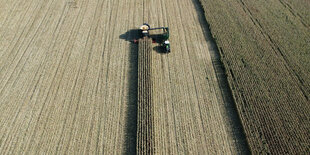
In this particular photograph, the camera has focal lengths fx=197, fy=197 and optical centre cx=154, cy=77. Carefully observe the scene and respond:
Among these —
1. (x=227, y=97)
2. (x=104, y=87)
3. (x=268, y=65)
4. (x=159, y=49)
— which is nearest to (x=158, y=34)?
(x=159, y=49)

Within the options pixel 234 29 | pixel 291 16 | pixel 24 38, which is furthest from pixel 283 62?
pixel 24 38

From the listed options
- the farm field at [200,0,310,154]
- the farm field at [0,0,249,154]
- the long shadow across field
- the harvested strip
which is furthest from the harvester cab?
the farm field at [200,0,310,154]

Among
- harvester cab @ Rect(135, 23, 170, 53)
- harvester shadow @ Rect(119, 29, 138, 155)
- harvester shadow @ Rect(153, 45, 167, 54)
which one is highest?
harvester cab @ Rect(135, 23, 170, 53)

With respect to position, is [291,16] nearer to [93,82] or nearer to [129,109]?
[129,109]

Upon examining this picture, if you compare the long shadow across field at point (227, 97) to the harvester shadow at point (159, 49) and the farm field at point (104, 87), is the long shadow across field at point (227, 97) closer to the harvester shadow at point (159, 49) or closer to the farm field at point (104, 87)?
the farm field at point (104, 87)

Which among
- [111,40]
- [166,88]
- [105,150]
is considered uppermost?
[111,40]

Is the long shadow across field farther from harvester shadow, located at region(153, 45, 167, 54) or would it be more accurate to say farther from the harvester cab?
harvester shadow, located at region(153, 45, 167, 54)

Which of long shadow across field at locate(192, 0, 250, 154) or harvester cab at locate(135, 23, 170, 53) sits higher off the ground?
harvester cab at locate(135, 23, 170, 53)
